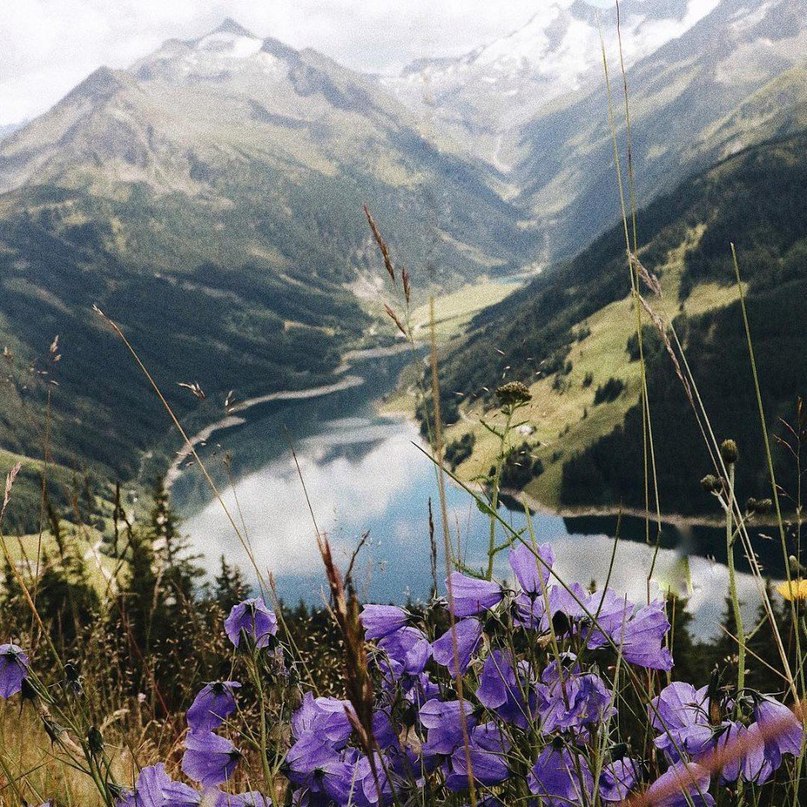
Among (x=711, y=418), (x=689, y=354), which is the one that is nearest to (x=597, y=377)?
(x=689, y=354)

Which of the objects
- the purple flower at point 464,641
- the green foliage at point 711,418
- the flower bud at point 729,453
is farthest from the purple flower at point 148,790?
the green foliage at point 711,418

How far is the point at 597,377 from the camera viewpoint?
5773 inches

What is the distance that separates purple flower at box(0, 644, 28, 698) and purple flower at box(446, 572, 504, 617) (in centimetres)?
94

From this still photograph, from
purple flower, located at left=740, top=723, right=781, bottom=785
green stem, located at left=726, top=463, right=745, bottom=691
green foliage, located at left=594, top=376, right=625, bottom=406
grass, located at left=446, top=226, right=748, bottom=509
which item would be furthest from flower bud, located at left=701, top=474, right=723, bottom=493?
green foliage, located at left=594, top=376, right=625, bottom=406

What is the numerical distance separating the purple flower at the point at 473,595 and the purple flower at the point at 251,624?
1.64 ft

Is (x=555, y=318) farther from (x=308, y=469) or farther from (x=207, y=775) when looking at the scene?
(x=207, y=775)

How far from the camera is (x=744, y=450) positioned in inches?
4326

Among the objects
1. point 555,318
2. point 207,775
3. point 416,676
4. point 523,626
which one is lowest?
point 555,318

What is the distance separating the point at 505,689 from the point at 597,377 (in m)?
150

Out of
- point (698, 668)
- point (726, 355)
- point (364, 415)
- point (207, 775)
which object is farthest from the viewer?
point (364, 415)

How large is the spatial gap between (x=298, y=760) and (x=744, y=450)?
119 meters

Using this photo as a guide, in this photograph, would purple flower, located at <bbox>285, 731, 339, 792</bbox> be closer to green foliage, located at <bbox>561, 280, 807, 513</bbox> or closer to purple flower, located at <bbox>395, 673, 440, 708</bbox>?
purple flower, located at <bbox>395, 673, 440, 708</bbox>

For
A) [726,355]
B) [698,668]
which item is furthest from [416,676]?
[726,355]

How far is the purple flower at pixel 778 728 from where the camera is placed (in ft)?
4.23
